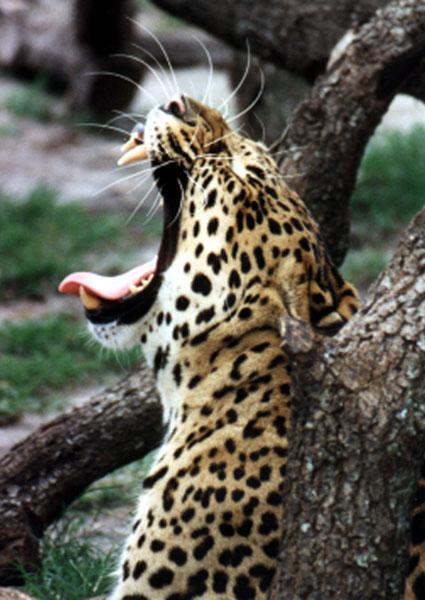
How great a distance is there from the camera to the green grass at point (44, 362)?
774 centimetres

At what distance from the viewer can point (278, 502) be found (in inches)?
159

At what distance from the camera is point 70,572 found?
5.21 meters

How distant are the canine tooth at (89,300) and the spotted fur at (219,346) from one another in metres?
0.06

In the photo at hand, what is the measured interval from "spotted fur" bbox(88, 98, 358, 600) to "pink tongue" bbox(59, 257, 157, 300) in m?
0.10

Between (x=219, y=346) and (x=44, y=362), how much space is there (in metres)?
4.01

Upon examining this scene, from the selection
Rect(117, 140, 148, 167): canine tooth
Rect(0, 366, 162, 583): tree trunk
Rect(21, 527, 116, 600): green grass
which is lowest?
Rect(21, 527, 116, 600): green grass

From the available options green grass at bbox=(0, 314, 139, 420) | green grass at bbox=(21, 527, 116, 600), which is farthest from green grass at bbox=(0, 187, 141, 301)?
green grass at bbox=(21, 527, 116, 600)

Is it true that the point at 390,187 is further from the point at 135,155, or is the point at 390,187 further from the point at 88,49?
the point at 135,155

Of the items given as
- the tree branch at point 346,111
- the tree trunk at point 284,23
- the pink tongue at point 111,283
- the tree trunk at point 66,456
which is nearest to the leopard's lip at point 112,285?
the pink tongue at point 111,283

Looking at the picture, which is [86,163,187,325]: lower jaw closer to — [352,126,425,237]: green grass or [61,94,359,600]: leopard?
[61,94,359,600]: leopard

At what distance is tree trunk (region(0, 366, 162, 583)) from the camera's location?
5266 millimetres

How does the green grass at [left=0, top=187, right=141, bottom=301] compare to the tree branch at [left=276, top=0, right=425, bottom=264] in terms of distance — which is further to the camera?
the green grass at [left=0, top=187, right=141, bottom=301]

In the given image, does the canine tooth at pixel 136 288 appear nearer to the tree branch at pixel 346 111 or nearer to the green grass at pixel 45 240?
the tree branch at pixel 346 111

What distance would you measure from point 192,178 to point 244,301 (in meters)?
0.46
